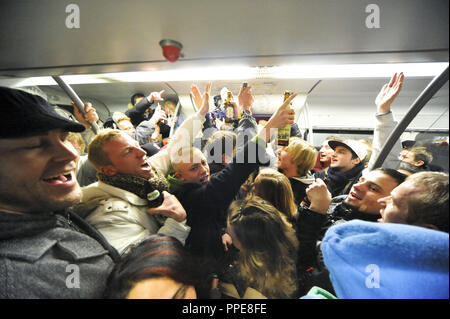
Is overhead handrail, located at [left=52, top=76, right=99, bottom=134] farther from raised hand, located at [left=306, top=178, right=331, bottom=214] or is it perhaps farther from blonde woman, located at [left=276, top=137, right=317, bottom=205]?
raised hand, located at [left=306, top=178, right=331, bottom=214]

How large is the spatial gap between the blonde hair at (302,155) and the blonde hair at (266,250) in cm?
40

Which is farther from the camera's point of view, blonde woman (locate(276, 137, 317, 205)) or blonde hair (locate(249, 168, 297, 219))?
blonde woman (locate(276, 137, 317, 205))

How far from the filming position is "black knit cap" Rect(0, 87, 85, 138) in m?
0.57

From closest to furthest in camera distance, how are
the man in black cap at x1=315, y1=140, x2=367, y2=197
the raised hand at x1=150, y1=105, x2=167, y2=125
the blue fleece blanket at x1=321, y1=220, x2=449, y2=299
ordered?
the blue fleece blanket at x1=321, y1=220, x2=449, y2=299
the man in black cap at x1=315, y1=140, x2=367, y2=197
the raised hand at x1=150, y1=105, x2=167, y2=125

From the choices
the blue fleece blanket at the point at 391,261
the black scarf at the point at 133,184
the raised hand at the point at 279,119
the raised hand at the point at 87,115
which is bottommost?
the blue fleece blanket at the point at 391,261

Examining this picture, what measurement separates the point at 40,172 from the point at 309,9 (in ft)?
3.69

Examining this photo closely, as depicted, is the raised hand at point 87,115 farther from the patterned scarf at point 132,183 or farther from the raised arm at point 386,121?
the raised arm at point 386,121

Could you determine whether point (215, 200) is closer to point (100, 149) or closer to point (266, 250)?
point (266, 250)

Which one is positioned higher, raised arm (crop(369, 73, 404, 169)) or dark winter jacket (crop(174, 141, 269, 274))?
raised arm (crop(369, 73, 404, 169))

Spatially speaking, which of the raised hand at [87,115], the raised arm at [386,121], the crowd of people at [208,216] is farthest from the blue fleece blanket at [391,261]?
the raised hand at [87,115]

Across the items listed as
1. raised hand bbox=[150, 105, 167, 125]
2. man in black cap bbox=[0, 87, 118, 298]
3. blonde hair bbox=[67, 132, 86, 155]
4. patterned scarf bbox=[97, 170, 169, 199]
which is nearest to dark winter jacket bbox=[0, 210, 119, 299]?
man in black cap bbox=[0, 87, 118, 298]

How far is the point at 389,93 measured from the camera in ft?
2.97

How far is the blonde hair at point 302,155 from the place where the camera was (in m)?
1.07
